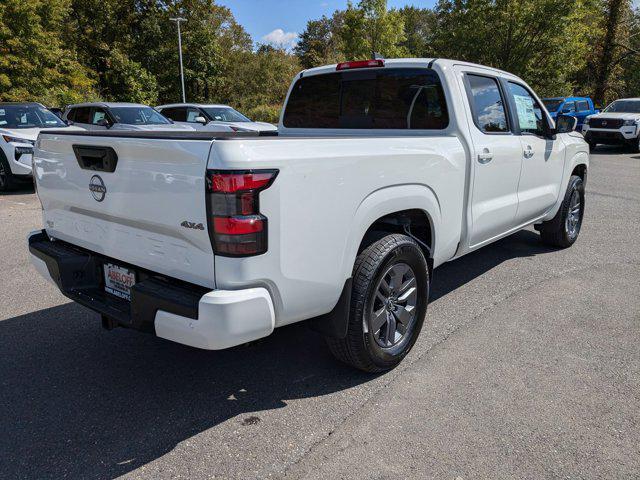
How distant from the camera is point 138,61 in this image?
126ft

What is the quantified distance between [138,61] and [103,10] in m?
4.39

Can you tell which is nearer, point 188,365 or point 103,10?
point 188,365

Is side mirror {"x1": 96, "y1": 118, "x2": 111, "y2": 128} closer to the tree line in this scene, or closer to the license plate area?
the license plate area

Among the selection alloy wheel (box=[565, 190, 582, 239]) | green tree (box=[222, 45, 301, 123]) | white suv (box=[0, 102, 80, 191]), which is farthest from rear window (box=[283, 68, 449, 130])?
green tree (box=[222, 45, 301, 123])

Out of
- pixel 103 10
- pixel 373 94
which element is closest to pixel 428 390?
pixel 373 94

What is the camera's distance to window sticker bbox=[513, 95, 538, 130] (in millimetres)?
4665

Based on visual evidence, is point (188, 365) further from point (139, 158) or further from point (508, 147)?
point (508, 147)

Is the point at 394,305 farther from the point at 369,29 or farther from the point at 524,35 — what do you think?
the point at 369,29

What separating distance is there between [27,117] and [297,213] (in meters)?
10.3

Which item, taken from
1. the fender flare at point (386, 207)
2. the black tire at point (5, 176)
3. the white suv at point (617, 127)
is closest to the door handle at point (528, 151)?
the fender flare at point (386, 207)

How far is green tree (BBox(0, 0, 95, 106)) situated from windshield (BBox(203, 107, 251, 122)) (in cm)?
1335

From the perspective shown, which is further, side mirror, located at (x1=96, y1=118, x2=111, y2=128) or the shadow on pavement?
side mirror, located at (x1=96, y1=118, x2=111, y2=128)

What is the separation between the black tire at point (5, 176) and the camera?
967 centimetres

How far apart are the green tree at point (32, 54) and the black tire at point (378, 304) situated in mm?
25605
